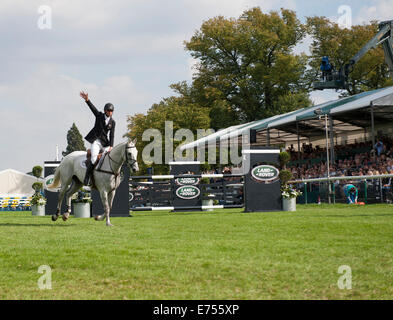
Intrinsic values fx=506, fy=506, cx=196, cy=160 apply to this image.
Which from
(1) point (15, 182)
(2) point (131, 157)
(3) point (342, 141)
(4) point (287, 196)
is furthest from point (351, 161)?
(1) point (15, 182)

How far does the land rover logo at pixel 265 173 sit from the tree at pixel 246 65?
1500 inches

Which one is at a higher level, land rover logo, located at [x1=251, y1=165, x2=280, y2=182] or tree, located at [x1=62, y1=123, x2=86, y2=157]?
tree, located at [x1=62, y1=123, x2=86, y2=157]

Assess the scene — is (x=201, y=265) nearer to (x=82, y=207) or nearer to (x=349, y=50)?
(x=82, y=207)

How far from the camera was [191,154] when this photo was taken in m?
46.3

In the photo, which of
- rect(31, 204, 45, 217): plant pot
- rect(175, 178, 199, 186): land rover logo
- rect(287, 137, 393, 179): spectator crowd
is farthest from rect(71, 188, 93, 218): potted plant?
rect(287, 137, 393, 179): spectator crowd

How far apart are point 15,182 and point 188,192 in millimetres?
32920

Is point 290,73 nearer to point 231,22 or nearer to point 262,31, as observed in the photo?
point 262,31

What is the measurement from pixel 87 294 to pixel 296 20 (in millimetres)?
59800

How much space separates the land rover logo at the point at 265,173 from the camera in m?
18.9

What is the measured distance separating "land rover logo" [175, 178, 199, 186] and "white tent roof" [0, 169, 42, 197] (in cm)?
3133

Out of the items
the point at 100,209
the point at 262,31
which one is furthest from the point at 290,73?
the point at 100,209

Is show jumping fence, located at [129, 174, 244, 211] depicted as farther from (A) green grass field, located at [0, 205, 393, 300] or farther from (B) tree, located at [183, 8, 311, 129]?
(B) tree, located at [183, 8, 311, 129]

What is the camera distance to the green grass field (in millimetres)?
4523

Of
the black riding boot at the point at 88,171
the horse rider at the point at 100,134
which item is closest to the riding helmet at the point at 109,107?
the horse rider at the point at 100,134
